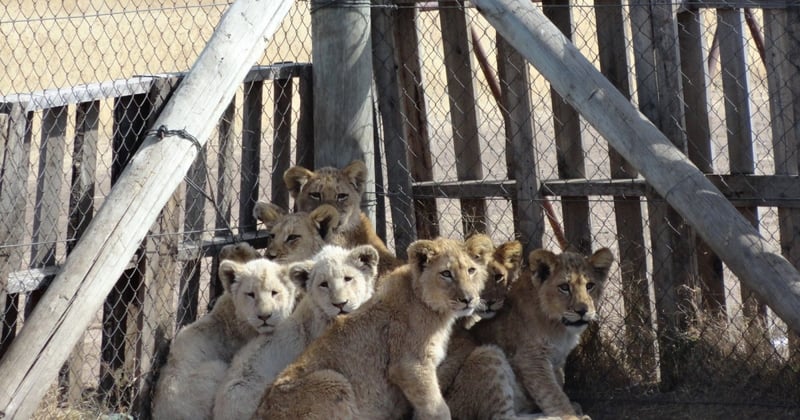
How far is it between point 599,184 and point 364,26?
2.06 metres

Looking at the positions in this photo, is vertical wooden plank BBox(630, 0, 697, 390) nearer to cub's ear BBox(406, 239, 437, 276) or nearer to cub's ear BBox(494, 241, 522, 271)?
cub's ear BBox(494, 241, 522, 271)

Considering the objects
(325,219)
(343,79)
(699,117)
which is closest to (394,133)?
(343,79)

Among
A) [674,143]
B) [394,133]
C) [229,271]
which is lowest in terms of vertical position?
[229,271]

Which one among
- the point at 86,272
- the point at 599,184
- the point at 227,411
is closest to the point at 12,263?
the point at 86,272

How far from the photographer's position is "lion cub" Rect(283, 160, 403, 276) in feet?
27.1

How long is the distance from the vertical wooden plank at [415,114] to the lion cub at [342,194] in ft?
A: 1.16

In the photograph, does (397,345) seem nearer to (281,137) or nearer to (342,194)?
(342,194)

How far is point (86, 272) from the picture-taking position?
651 cm

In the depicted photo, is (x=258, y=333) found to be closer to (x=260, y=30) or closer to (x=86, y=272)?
(x=86, y=272)

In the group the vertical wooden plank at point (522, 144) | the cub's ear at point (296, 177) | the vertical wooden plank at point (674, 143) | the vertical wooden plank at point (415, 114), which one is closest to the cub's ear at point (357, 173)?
the cub's ear at point (296, 177)

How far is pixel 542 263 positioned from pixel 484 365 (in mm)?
784

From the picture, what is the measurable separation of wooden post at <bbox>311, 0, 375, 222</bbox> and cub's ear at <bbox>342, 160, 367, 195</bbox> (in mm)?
168

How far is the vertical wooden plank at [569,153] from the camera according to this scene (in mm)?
8016

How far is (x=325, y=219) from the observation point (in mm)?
8117
